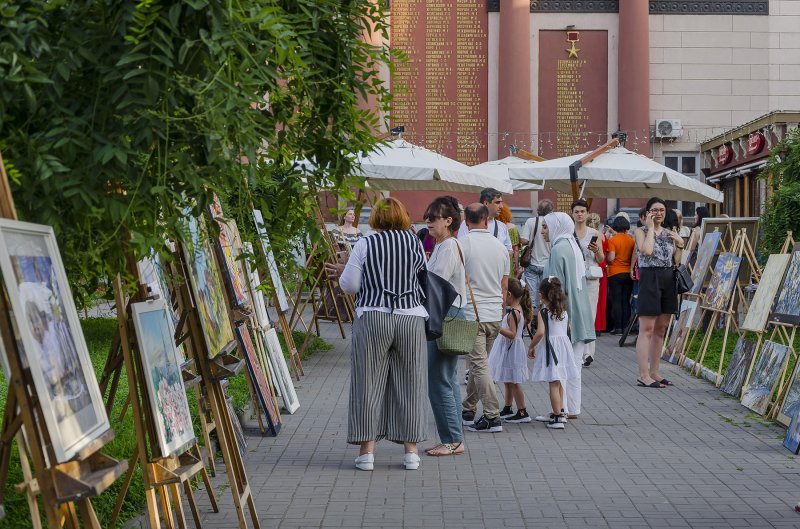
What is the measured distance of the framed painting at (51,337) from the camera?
391cm

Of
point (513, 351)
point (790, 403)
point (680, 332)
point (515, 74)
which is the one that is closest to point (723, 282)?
point (680, 332)

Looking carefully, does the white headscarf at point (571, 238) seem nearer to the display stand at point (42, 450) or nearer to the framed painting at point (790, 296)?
the framed painting at point (790, 296)

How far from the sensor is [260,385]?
10.1 metres

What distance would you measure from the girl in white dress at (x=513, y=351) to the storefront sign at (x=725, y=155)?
56.9ft

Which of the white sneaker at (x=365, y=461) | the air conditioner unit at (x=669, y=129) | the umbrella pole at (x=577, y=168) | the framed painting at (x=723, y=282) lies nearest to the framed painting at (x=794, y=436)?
the white sneaker at (x=365, y=461)

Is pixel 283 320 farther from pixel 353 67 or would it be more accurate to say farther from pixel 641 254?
pixel 353 67

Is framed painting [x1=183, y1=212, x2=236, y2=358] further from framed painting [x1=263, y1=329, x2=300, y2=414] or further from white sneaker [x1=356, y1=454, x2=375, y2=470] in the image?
framed painting [x1=263, y1=329, x2=300, y2=414]

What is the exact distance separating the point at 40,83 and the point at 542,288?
729 cm

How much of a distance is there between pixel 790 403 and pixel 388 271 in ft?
12.3

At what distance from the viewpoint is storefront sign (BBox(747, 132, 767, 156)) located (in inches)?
942

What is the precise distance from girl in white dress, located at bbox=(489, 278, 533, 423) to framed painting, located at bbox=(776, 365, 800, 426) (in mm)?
2128

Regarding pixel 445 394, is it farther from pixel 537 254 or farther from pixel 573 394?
pixel 537 254

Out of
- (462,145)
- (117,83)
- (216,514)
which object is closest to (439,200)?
(216,514)

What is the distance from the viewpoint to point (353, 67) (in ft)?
18.0
